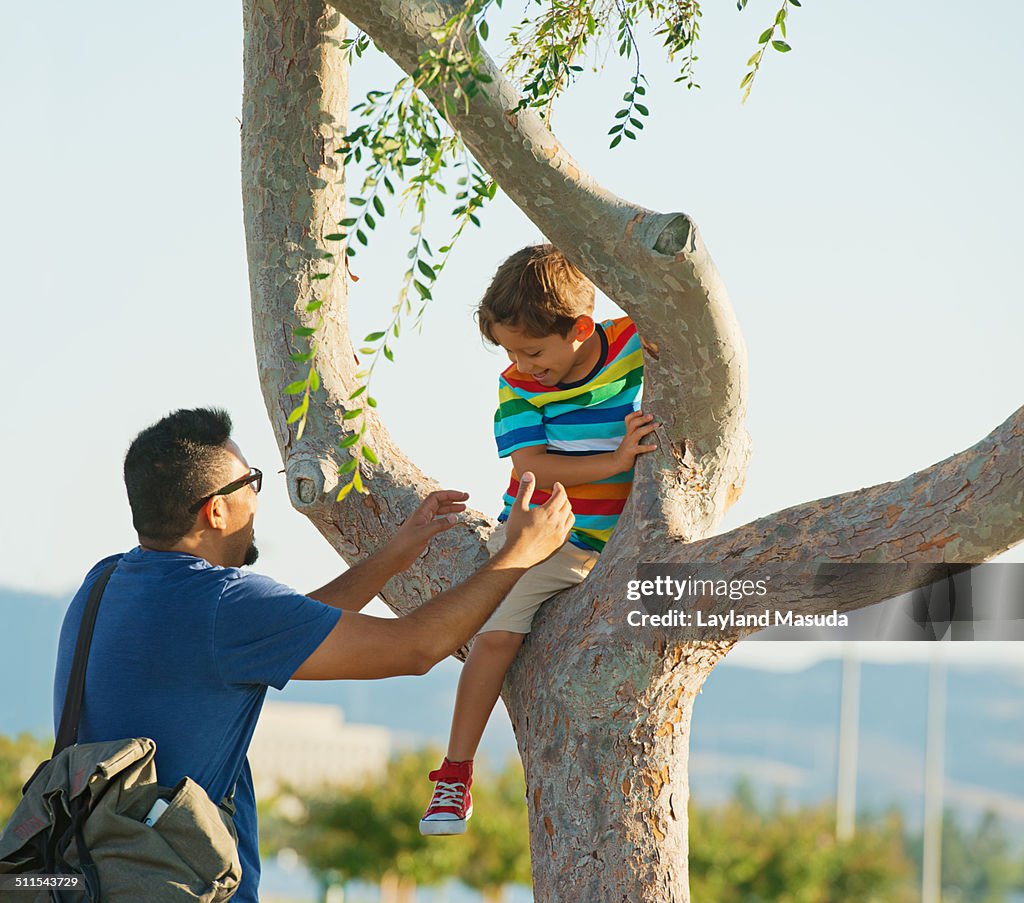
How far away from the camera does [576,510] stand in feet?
11.7

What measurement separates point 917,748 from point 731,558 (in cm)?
10603

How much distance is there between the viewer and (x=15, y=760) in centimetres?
1938

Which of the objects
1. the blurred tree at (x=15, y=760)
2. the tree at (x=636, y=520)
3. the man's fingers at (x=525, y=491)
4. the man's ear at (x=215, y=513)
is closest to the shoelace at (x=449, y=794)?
the tree at (x=636, y=520)

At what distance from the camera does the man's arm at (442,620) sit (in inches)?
110

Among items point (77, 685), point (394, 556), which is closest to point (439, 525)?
point (394, 556)

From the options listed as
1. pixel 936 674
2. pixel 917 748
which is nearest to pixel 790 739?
pixel 917 748

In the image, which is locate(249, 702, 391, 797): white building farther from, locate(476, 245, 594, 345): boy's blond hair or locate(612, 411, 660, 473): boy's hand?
locate(612, 411, 660, 473): boy's hand

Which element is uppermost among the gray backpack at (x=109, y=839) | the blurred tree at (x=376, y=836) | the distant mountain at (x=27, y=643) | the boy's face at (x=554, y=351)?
the distant mountain at (x=27, y=643)

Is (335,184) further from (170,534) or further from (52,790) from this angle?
(52,790)

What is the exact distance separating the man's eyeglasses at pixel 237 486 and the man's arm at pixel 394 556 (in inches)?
16.4

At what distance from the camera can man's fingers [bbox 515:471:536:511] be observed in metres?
3.27

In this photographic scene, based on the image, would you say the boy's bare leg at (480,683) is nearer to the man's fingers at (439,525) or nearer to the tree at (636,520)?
the tree at (636,520)

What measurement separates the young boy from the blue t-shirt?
72cm

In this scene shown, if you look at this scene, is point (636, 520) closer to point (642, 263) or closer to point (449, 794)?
point (642, 263)
